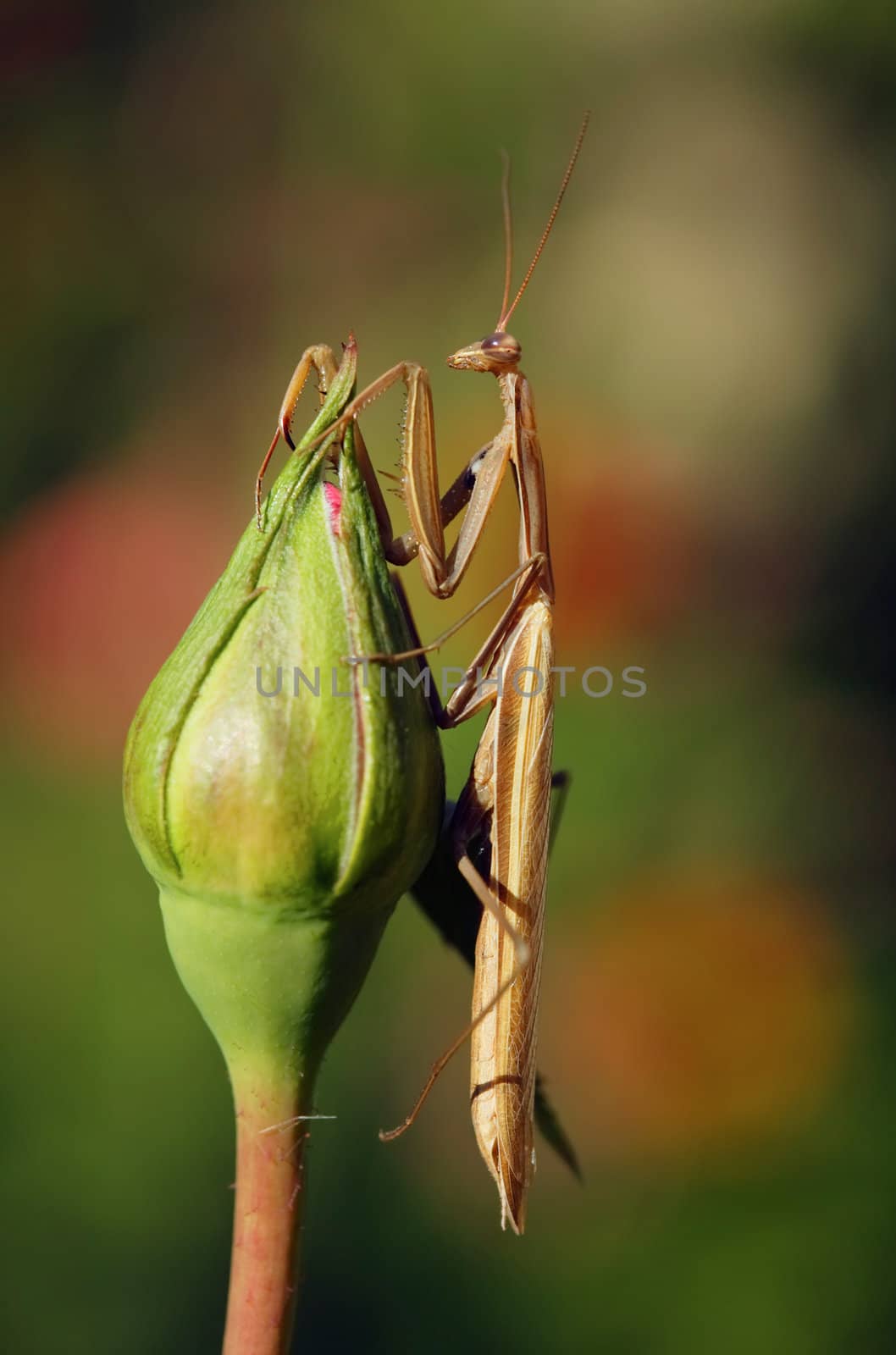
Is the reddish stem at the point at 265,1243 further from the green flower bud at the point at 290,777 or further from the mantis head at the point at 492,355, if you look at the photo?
the mantis head at the point at 492,355

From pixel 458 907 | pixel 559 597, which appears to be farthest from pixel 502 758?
pixel 559 597

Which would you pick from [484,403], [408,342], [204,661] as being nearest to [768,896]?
[484,403]

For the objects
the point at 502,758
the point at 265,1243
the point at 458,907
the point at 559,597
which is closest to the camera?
the point at 265,1243

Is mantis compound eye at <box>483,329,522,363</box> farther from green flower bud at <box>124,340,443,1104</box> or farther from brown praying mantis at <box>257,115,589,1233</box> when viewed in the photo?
green flower bud at <box>124,340,443,1104</box>

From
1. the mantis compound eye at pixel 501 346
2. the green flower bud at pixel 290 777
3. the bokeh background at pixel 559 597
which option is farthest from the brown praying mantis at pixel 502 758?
the bokeh background at pixel 559 597

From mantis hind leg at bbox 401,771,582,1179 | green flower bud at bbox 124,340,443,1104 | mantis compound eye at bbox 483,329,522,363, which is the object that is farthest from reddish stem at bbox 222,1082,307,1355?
mantis compound eye at bbox 483,329,522,363

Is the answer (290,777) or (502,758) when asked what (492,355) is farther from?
(290,777)

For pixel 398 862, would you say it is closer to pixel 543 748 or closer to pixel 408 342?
pixel 543 748
